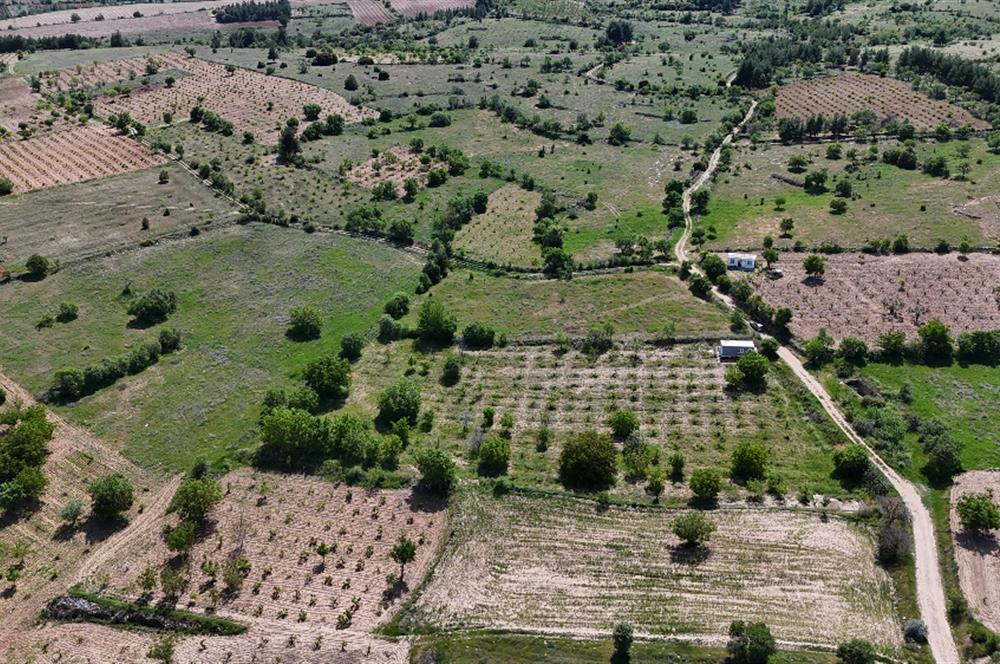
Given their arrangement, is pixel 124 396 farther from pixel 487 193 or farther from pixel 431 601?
pixel 487 193

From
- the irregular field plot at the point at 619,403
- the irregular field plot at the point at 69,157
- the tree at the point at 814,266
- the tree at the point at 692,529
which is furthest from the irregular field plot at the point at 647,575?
the irregular field plot at the point at 69,157

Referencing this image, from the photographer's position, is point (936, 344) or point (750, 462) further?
point (936, 344)

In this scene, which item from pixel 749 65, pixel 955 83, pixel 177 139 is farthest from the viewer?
pixel 749 65

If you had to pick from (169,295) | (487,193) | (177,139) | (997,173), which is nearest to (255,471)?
(169,295)

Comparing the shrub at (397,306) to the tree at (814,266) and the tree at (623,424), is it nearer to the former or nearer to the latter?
the tree at (623,424)

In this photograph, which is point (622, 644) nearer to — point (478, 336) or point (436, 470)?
point (436, 470)

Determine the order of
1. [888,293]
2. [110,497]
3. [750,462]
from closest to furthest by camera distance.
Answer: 1. [110,497]
2. [750,462]
3. [888,293]

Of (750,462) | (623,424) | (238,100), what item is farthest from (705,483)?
(238,100)
